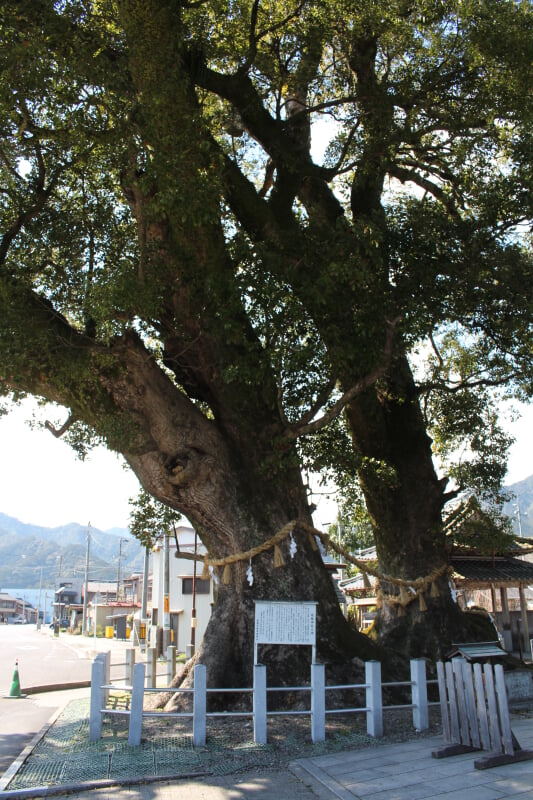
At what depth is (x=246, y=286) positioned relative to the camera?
9383 millimetres

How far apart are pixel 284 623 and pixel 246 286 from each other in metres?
4.64

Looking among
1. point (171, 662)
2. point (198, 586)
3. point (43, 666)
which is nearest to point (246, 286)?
point (171, 662)

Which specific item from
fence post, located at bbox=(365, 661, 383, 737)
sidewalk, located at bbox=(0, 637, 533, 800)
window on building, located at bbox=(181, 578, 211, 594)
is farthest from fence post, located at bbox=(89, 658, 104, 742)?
window on building, located at bbox=(181, 578, 211, 594)

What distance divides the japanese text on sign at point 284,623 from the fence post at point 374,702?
82 centimetres

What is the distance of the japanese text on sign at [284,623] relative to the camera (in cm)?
823

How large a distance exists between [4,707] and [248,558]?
7.23m

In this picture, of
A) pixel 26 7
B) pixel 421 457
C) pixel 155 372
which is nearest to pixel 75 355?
pixel 155 372

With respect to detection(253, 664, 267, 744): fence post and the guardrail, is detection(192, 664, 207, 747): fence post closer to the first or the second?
the guardrail

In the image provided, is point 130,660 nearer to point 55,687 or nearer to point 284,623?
point 284,623

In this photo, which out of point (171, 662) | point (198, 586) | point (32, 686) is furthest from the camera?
point (198, 586)

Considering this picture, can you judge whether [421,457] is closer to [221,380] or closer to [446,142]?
[221,380]

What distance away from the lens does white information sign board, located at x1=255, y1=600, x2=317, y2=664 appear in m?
8.23

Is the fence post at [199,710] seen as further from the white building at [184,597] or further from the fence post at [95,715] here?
the white building at [184,597]

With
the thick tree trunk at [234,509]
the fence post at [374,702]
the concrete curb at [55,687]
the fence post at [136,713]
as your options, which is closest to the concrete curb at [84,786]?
the fence post at [136,713]
